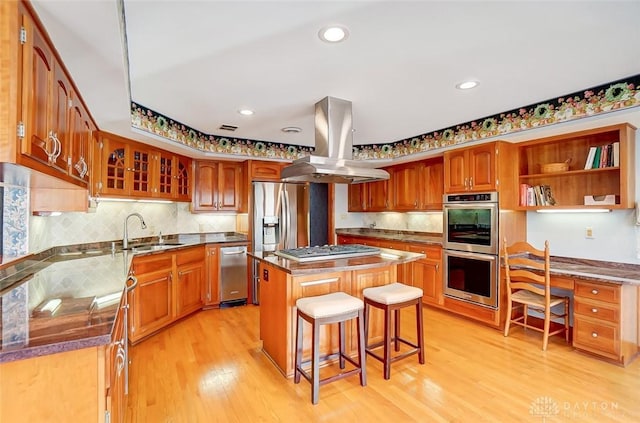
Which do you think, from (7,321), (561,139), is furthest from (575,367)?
(7,321)

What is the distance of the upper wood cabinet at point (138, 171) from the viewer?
10.3 feet

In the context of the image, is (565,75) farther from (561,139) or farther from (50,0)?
(50,0)

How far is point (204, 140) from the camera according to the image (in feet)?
13.8

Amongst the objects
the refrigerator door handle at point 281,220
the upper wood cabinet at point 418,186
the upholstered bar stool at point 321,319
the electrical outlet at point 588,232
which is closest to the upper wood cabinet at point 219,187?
the refrigerator door handle at point 281,220

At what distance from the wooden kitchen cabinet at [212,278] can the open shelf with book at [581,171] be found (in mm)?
3886

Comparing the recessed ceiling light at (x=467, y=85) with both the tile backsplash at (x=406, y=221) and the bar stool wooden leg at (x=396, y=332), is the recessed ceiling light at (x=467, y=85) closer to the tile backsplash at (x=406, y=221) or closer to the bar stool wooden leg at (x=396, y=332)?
the bar stool wooden leg at (x=396, y=332)

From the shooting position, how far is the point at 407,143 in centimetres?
471

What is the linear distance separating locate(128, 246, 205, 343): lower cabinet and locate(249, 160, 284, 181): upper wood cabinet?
4.36ft

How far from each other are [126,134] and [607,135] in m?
4.94

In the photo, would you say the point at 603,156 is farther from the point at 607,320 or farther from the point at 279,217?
the point at 279,217

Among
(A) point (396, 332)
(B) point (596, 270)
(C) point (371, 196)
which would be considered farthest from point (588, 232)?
(C) point (371, 196)

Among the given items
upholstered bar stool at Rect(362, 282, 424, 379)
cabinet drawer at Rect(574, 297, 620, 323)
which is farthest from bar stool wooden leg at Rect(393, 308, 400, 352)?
cabinet drawer at Rect(574, 297, 620, 323)

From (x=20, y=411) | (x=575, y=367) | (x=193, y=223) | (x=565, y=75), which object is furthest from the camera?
(x=193, y=223)

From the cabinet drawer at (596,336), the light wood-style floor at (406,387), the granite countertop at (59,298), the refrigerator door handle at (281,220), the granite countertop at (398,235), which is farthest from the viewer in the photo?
the refrigerator door handle at (281,220)
